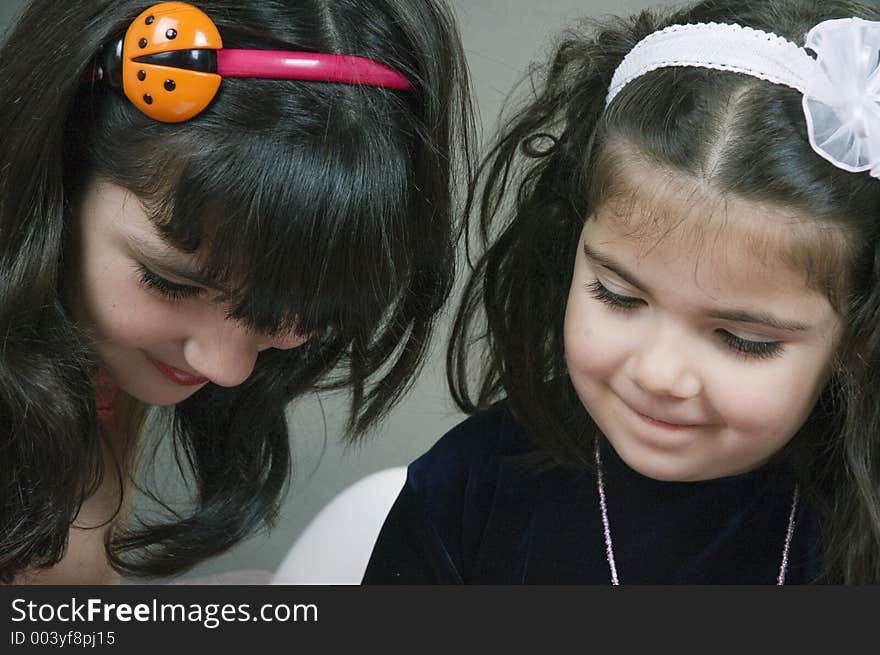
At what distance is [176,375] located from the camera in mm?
1154

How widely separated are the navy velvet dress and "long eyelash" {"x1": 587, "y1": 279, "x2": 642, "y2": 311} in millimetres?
245

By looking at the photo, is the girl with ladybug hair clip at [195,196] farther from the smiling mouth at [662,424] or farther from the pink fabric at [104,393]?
the smiling mouth at [662,424]

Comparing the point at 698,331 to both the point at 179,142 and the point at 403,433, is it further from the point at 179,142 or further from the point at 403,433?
the point at 403,433

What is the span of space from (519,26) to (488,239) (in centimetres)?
53

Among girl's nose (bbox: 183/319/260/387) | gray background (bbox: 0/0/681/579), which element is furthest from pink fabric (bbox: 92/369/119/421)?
gray background (bbox: 0/0/681/579)

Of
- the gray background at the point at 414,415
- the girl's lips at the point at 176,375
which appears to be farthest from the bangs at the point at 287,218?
the gray background at the point at 414,415

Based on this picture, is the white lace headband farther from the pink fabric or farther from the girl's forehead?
the pink fabric

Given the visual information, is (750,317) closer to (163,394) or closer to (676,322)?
(676,322)

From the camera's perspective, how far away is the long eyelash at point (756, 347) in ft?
3.18

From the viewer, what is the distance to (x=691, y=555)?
3.88ft

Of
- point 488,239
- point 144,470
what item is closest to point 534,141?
point 488,239

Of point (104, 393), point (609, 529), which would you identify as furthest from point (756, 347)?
point (104, 393)

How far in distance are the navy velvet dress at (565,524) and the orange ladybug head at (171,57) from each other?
47 cm

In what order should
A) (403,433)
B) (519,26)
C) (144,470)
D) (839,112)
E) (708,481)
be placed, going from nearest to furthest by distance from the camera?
(839,112) < (708,481) < (144,470) < (519,26) < (403,433)
